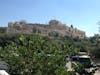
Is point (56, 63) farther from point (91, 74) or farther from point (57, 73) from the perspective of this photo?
point (91, 74)

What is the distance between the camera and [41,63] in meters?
8.50

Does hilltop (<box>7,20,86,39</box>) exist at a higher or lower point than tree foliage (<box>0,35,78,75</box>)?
higher

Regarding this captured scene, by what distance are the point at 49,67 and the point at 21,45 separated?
107cm

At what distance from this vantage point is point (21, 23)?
16500cm

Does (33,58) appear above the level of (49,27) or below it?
below

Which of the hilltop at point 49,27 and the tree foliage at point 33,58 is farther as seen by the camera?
the hilltop at point 49,27

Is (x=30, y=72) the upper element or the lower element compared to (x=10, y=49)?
lower

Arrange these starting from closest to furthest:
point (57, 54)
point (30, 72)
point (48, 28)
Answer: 1. point (30, 72)
2. point (57, 54)
3. point (48, 28)

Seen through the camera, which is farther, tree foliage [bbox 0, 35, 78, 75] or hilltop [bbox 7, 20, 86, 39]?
hilltop [bbox 7, 20, 86, 39]

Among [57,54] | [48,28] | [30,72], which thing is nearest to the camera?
[30,72]

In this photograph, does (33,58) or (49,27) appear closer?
(33,58)

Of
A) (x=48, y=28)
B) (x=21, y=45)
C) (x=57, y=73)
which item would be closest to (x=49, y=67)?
(x=57, y=73)

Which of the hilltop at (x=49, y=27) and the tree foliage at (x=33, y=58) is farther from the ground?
the hilltop at (x=49, y=27)

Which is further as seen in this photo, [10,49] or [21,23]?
[21,23]
